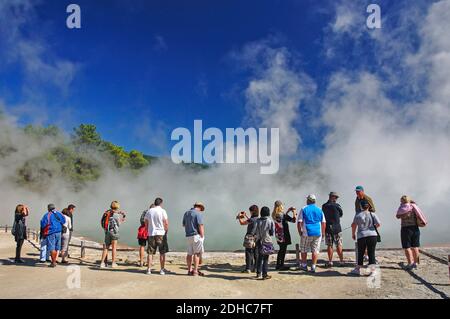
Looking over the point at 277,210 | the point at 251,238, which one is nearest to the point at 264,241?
the point at 251,238

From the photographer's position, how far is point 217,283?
8078mm

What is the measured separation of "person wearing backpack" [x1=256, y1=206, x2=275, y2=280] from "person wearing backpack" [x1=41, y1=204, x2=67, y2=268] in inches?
220

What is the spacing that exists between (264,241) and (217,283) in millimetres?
1442

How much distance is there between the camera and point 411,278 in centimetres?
827

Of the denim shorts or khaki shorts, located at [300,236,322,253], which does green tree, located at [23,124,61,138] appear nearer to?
the denim shorts

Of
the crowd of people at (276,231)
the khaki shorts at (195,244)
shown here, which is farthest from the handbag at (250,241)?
the khaki shorts at (195,244)

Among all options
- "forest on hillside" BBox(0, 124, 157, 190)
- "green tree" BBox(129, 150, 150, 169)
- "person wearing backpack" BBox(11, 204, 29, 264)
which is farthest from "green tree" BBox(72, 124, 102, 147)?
"person wearing backpack" BBox(11, 204, 29, 264)

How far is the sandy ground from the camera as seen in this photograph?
7047 mm

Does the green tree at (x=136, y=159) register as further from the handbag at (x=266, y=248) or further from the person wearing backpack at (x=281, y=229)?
the handbag at (x=266, y=248)

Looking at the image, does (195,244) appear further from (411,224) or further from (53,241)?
(411,224)

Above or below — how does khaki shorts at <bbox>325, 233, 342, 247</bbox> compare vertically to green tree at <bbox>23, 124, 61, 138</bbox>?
below

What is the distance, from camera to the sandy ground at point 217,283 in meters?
7.05

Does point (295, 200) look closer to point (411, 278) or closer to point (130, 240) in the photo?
point (130, 240)
